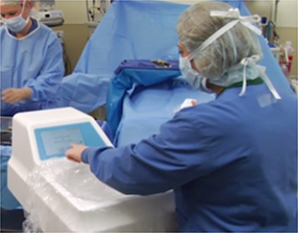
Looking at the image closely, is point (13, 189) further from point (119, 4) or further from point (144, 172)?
point (119, 4)

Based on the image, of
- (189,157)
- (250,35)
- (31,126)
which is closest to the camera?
(189,157)

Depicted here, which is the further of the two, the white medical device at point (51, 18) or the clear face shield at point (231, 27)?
the white medical device at point (51, 18)

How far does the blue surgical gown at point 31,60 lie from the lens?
2072 mm

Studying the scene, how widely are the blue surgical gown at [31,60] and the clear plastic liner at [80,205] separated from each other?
1018 millimetres

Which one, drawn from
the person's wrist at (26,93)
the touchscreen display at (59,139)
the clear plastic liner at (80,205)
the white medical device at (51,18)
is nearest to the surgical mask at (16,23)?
the person's wrist at (26,93)

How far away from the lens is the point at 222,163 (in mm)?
875

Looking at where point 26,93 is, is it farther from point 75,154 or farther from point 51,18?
point 51,18

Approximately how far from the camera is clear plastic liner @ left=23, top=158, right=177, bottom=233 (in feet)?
3.05

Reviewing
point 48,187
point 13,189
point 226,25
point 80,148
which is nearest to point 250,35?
point 226,25

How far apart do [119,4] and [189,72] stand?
1.76 meters

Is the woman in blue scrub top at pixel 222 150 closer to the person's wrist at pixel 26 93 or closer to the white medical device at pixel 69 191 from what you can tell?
the white medical device at pixel 69 191

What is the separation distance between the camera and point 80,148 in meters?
1.08

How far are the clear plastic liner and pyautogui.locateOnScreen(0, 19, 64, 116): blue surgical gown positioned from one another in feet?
3.34

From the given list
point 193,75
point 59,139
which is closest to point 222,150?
point 193,75
